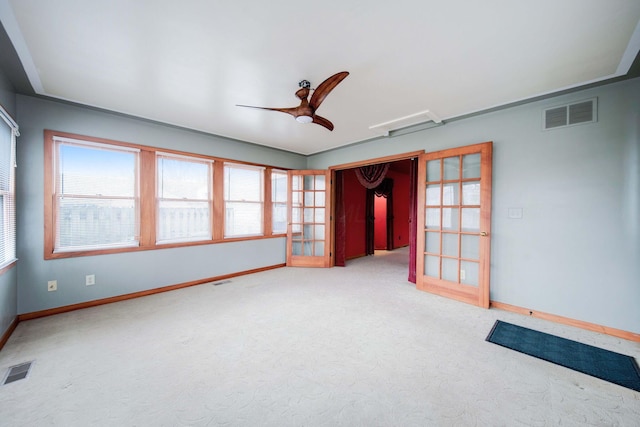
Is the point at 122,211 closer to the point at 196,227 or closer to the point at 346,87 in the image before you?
the point at 196,227

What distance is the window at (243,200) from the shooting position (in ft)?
14.9

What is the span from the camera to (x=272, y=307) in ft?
10.3

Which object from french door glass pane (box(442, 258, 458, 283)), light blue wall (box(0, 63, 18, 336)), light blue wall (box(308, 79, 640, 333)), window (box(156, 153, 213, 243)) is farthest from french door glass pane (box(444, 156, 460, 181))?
light blue wall (box(0, 63, 18, 336))

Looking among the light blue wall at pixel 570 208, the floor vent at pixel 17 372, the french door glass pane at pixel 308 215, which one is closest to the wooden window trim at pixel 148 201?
the french door glass pane at pixel 308 215

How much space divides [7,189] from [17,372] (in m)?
1.82

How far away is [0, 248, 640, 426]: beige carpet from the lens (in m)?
1.50

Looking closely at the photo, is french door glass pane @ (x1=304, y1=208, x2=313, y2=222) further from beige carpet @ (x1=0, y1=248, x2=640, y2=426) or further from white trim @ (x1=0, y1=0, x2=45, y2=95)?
white trim @ (x1=0, y1=0, x2=45, y2=95)

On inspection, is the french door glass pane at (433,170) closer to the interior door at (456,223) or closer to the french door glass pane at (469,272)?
the interior door at (456,223)

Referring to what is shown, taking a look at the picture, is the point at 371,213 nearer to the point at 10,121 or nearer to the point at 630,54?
the point at 630,54

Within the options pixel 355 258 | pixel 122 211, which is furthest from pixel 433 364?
pixel 355 258

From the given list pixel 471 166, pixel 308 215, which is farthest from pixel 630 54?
pixel 308 215

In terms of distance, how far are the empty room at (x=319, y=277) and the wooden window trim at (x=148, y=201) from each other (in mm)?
30

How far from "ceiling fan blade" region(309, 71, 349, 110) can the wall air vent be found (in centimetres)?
261

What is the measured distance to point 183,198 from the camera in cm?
399
